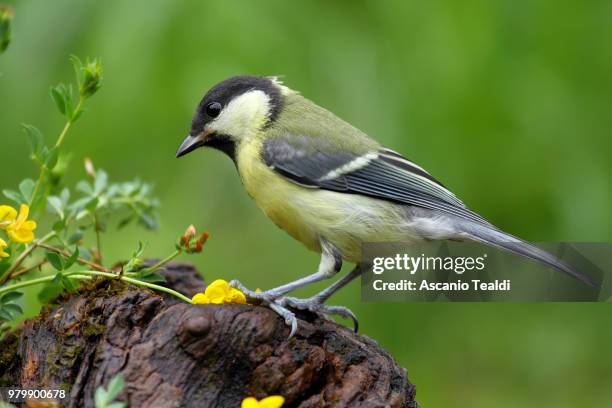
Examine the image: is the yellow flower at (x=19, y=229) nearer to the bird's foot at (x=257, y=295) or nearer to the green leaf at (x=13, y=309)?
the green leaf at (x=13, y=309)

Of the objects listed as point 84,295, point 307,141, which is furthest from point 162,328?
point 307,141

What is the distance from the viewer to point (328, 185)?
2.75 metres

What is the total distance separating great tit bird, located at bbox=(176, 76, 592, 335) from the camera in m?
2.67

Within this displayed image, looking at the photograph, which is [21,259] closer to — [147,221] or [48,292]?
[48,292]

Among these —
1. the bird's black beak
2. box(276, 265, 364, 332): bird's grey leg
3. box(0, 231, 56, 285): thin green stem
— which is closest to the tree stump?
box(0, 231, 56, 285): thin green stem

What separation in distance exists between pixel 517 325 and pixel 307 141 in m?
→ 1.41

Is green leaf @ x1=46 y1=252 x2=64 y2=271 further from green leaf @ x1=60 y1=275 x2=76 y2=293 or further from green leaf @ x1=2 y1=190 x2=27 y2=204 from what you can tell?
green leaf @ x1=2 y1=190 x2=27 y2=204

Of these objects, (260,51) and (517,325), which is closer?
(260,51)

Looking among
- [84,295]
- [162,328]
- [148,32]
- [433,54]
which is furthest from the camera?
[433,54]

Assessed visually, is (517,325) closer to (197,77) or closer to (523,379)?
(523,379)

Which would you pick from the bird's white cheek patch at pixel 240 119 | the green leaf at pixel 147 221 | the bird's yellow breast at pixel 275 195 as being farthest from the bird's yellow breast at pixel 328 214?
the green leaf at pixel 147 221

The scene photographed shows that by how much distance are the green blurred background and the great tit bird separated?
0.39 meters

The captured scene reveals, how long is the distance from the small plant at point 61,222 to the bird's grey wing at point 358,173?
20.1 inches

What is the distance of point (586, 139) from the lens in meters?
3.49
